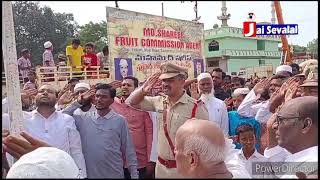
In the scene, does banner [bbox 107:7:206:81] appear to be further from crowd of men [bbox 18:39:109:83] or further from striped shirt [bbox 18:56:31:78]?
striped shirt [bbox 18:56:31:78]

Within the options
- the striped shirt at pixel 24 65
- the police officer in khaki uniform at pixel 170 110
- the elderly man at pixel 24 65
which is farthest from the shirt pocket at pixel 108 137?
the striped shirt at pixel 24 65

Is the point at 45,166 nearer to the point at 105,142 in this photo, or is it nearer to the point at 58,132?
the point at 58,132

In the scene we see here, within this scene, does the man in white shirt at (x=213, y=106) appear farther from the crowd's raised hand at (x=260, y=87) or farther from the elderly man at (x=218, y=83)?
the elderly man at (x=218, y=83)

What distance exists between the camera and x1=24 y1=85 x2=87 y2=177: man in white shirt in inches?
137

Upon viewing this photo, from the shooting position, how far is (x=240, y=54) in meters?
32.8

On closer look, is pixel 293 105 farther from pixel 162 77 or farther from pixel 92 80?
pixel 92 80

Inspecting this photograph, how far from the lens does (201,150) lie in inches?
61.9

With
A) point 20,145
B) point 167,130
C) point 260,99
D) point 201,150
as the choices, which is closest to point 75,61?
point 260,99

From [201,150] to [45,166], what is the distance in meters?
0.59

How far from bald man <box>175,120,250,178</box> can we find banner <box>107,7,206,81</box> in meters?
7.69

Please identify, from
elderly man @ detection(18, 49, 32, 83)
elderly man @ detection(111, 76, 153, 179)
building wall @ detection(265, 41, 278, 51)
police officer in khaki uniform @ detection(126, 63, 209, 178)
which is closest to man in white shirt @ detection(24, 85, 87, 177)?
police officer in khaki uniform @ detection(126, 63, 209, 178)

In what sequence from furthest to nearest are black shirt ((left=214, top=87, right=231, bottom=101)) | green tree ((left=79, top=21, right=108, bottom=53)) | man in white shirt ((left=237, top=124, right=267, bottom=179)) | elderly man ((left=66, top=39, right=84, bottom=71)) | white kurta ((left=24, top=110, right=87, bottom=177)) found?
green tree ((left=79, top=21, right=108, bottom=53))
elderly man ((left=66, top=39, right=84, bottom=71))
black shirt ((left=214, top=87, right=231, bottom=101))
white kurta ((left=24, top=110, right=87, bottom=177))
man in white shirt ((left=237, top=124, right=267, bottom=179))

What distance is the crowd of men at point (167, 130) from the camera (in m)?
1.58

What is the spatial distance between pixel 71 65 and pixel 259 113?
6.96 metres
